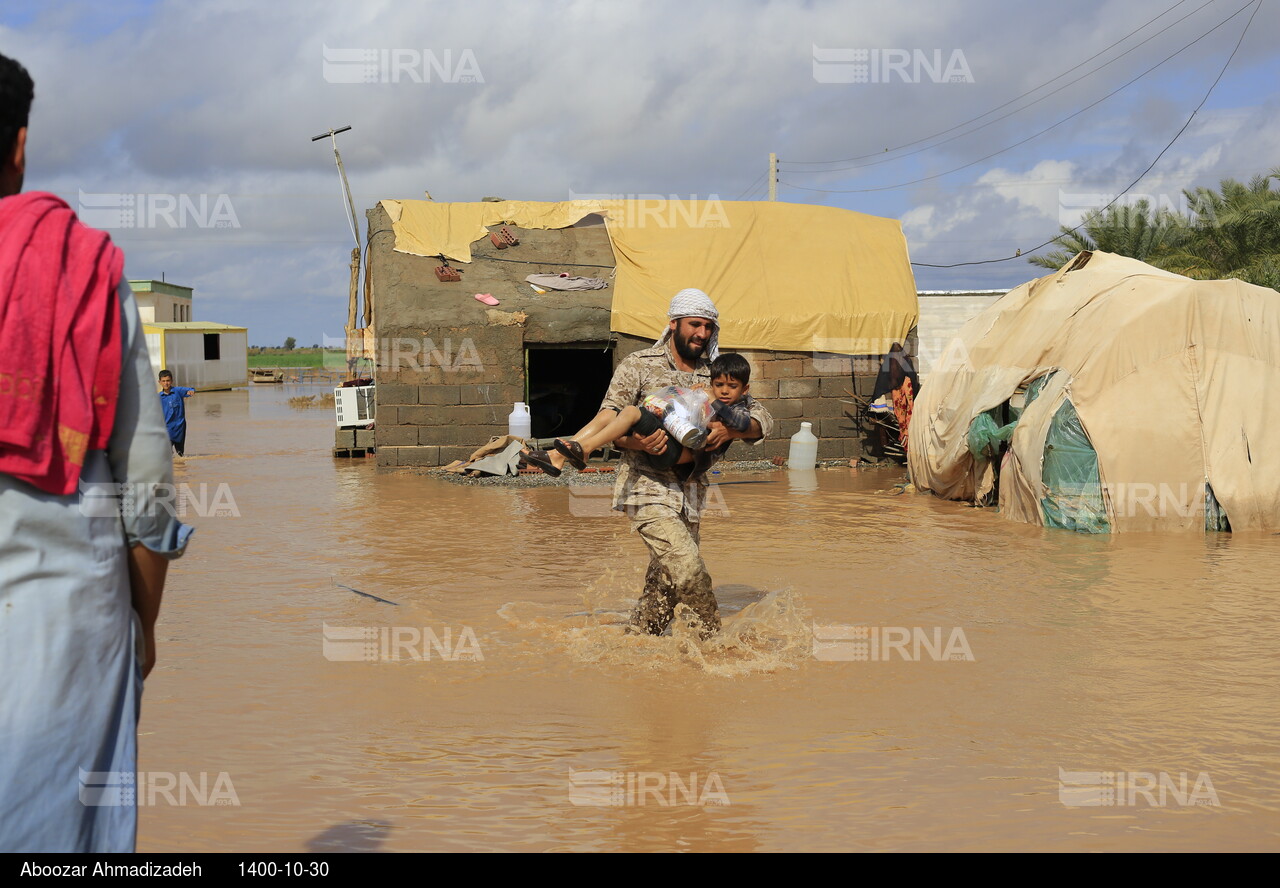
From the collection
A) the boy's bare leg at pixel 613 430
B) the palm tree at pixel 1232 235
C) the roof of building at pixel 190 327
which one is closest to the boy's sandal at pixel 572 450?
the boy's bare leg at pixel 613 430

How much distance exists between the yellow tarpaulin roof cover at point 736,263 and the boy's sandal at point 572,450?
10596 mm

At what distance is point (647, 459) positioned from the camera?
580 centimetres

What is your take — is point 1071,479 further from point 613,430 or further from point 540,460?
point 540,460

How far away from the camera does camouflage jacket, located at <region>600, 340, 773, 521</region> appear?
576 centimetres

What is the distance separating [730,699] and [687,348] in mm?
1746

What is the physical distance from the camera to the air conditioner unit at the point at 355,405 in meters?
17.5

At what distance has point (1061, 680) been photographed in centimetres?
550

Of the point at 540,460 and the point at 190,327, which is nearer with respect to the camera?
→ the point at 540,460

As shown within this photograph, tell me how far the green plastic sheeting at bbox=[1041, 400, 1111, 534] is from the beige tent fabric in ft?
0.24

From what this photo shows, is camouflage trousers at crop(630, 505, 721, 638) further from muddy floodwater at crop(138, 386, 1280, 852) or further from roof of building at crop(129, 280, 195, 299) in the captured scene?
roof of building at crop(129, 280, 195, 299)

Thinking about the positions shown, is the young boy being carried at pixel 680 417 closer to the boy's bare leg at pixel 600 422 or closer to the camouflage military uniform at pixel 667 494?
the boy's bare leg at pixel 600 422

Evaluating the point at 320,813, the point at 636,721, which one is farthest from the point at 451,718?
the point at 320,813

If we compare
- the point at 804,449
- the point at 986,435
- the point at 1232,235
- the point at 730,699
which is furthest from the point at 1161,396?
the point at 1232,235
